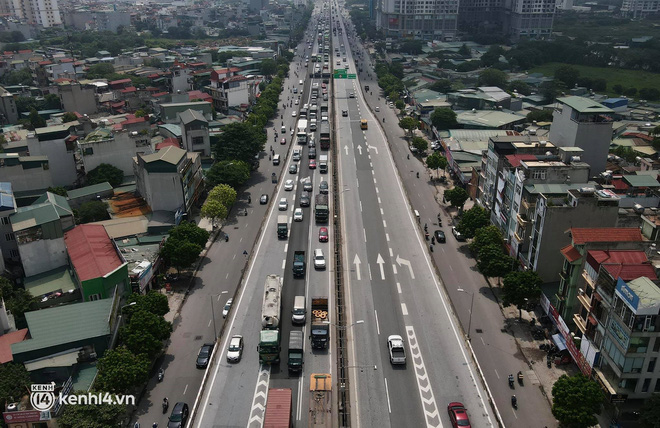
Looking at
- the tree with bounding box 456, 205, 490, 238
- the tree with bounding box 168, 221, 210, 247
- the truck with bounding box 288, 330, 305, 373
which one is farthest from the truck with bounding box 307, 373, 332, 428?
the tree with bounding box 456, 205, 490, 238

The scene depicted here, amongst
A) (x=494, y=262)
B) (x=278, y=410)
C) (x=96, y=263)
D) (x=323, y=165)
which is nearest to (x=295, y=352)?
(x=278, y=410)

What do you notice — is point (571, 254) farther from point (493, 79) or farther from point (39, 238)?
point (493, 79)

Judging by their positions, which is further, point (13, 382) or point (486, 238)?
point (486, 238)

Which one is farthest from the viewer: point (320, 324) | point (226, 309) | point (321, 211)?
point (321, 211)

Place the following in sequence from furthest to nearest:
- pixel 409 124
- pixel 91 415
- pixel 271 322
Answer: pixel 409 124 → pixel 271 322 → pixel 91 415

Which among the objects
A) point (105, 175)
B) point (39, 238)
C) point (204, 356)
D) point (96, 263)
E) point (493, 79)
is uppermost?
point (39, 238)

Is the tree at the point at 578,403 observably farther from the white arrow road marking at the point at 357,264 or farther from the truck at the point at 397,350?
the white arrow road marking at the point at 357,264

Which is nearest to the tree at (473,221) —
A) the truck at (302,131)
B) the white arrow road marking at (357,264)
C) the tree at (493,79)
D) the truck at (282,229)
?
the white arrow road marking at (357,264)

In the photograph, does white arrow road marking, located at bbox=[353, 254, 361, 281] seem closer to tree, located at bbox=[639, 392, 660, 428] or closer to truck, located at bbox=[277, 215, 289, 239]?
truck, located at bbox=[277, 215, 289, 239]
